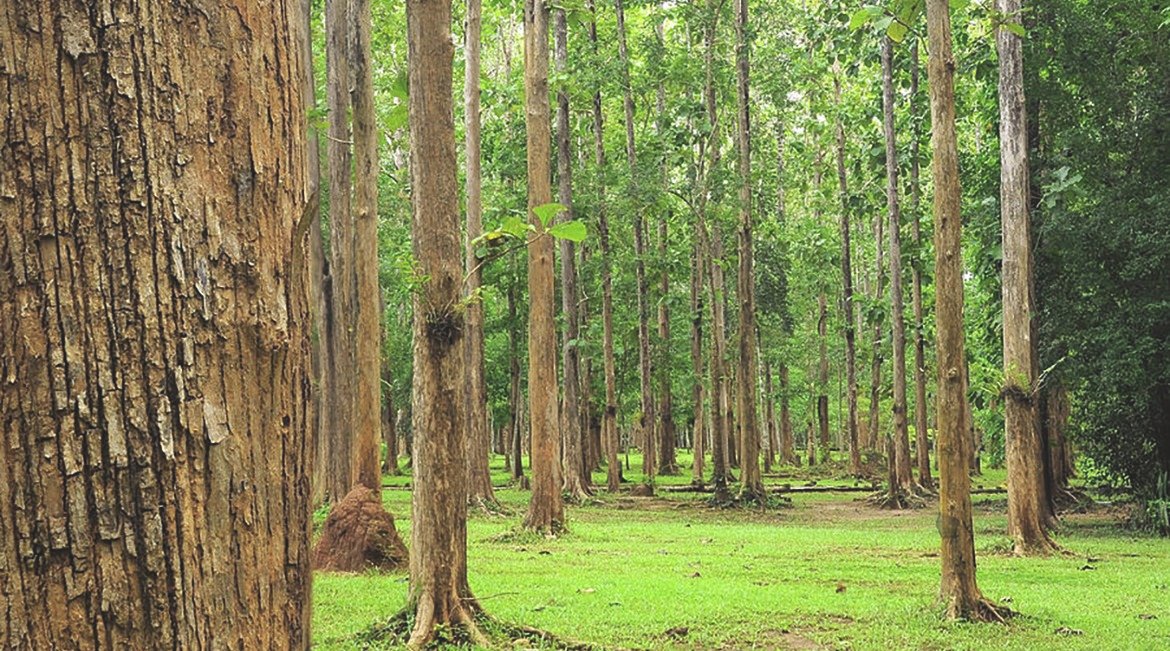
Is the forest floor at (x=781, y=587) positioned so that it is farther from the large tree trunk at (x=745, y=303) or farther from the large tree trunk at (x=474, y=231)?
the large tree trunk at (x=745, y=303)

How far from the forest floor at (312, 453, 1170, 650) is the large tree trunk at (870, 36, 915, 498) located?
400 centimetres

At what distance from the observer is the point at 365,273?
1187cm

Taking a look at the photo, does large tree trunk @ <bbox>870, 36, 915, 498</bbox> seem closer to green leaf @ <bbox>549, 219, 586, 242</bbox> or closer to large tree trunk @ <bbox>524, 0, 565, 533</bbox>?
large tree trunk @ <bbox>524, 0, 565, 533</bbox>

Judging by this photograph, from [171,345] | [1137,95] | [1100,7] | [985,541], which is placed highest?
[1100,7]

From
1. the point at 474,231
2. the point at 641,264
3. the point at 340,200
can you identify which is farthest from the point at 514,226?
the point at 641,264

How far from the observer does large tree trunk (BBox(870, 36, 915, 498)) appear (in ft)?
70.6

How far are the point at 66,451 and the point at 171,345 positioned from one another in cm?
19

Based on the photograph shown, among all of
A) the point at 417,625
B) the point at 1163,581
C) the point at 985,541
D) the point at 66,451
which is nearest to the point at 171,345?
the point at 66,451

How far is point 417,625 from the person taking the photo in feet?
22.0

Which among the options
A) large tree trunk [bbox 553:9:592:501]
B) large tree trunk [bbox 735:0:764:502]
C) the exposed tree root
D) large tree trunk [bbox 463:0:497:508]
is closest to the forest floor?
the exposed tree root

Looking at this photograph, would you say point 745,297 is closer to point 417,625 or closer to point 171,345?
point 417,625

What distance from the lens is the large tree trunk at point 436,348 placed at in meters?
6.73

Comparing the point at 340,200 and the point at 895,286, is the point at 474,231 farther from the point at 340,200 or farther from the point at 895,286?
the point at 895,286

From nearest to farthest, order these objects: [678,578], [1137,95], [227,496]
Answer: [227,496]
[678,578]
[1137,95]
